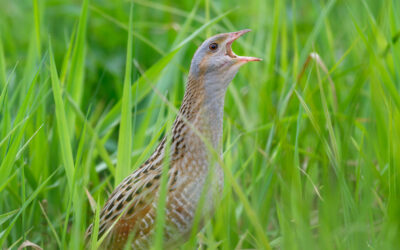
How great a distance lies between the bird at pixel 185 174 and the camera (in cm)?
273

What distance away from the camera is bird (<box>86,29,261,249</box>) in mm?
2730

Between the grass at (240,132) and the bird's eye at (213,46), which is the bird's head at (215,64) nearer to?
the bird's eye at (213,46)

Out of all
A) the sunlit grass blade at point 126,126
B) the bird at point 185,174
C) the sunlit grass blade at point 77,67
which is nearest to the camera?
the bird at point 185,174

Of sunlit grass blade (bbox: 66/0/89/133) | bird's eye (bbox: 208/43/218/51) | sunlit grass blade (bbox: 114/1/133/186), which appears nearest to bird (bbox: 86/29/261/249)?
bird's eye (bbox: 208/43/218/51)

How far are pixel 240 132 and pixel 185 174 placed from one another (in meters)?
1.01

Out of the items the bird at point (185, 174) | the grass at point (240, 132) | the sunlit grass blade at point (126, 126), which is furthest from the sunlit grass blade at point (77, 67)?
the bird at point (185, 174)

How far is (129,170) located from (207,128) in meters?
0.56

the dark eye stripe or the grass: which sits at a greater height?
the dark eye stripe

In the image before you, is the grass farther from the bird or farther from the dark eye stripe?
the dark eye stripe

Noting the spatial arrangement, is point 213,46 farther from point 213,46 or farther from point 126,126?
point 126,126

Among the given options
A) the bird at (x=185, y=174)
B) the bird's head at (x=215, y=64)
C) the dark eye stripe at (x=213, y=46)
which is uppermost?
the dark eye stripe at (x=213, y=46)

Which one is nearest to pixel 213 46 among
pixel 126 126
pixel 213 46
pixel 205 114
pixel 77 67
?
pixel 213 46

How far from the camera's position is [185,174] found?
279 cm

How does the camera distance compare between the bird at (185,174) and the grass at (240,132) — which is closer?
the grass at (240,132)
